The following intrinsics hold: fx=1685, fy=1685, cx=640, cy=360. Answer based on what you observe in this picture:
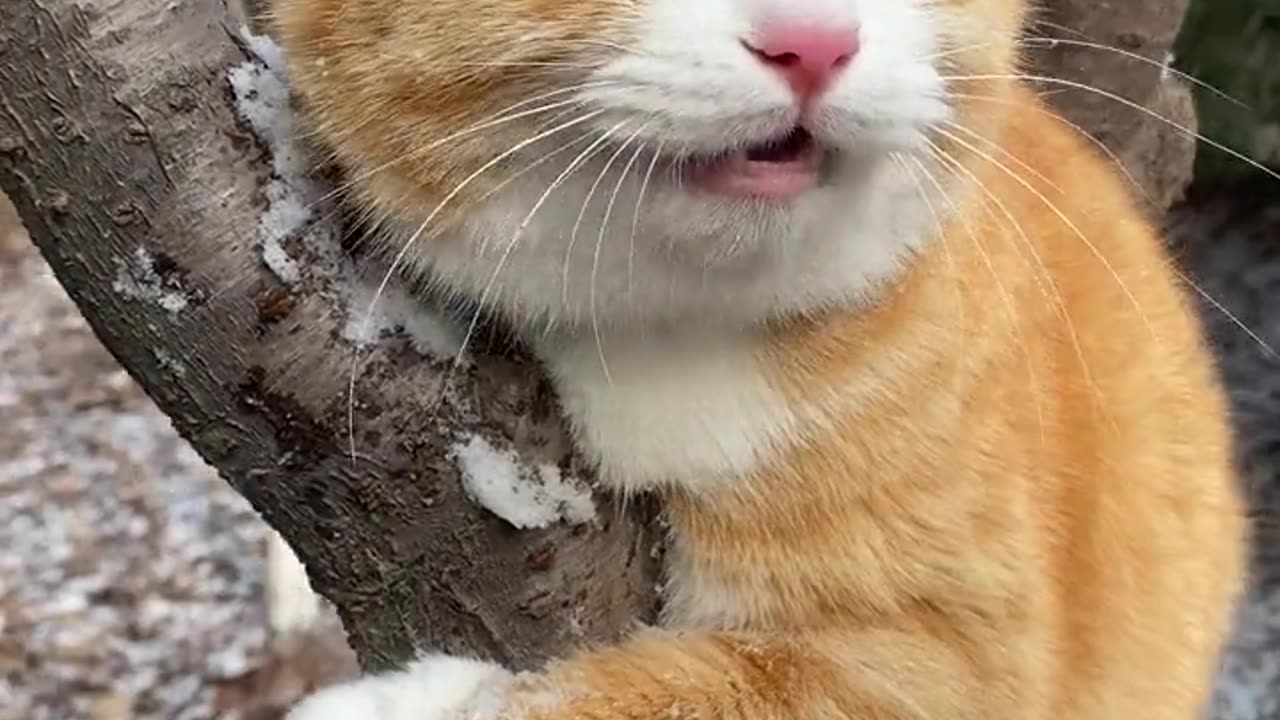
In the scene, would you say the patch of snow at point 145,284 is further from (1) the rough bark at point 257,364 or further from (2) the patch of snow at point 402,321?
(2) the patch of snow at point 402,321

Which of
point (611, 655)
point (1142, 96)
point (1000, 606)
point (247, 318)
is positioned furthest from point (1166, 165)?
point (247, 318)

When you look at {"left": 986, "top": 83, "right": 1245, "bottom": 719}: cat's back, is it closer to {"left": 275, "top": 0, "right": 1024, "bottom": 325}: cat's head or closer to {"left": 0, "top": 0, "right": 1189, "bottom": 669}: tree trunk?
{"left": 275, "top": 0, "right": 1024, "bottom": 325}: cat's head

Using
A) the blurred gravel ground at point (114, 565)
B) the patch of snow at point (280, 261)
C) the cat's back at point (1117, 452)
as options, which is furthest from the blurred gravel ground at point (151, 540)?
the patch of snow at point (280, 261)

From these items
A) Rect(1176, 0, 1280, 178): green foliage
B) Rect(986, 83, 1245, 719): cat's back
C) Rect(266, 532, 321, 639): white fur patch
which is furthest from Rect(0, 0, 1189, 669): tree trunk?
Rect(1176, 0, 1280, 178): green foliage

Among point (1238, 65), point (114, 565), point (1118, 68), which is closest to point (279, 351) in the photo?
point (1118, 68)

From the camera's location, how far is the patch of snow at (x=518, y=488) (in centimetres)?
103

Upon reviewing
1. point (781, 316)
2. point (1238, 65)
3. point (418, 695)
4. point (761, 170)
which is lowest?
point (1238, 65)

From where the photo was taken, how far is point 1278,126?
360 centimetres

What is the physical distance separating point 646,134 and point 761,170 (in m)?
0.08

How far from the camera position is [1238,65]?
3588 millimetres

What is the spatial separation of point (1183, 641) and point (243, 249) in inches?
36.3

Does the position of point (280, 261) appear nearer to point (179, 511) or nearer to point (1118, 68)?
point (1118, 68)

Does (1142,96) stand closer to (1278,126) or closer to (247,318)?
(247,318)

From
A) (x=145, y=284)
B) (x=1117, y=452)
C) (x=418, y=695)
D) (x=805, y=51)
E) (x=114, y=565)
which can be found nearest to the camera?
(x=805, y=51)
